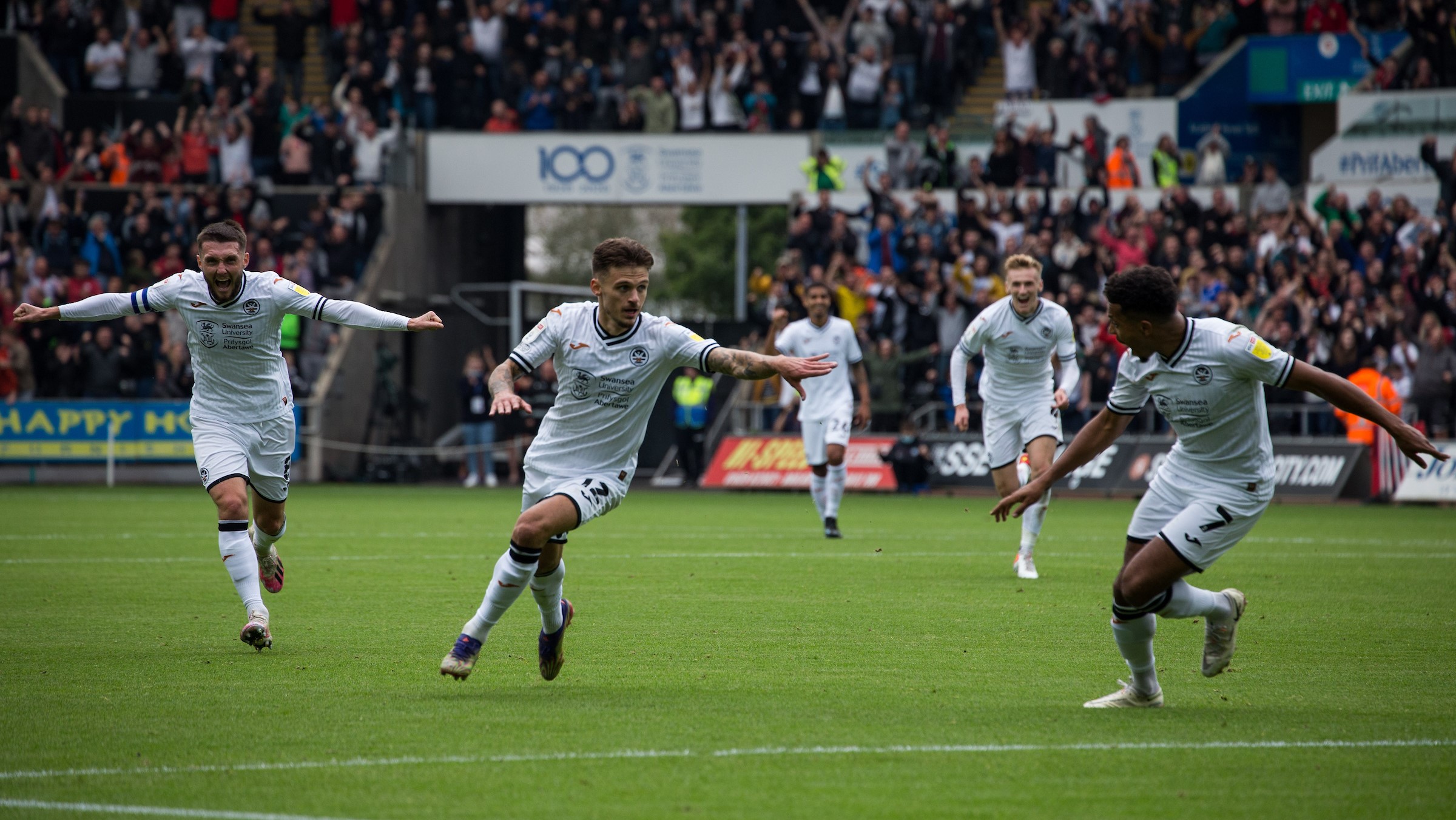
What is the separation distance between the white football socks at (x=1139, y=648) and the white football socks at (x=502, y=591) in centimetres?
275

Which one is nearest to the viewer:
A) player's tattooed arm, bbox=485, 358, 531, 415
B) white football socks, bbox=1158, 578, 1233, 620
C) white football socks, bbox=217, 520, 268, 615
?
white football socks, bbox=1158, 578, 1233, 620

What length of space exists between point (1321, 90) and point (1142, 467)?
12.1 m

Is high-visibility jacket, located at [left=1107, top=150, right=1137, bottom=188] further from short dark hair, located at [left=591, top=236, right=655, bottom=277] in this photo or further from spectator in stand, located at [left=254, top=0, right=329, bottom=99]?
short dark hair, located at [left=591, top=236, right=655, bottom=277]

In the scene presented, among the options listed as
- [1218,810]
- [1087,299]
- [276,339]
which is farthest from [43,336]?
[1218,810]

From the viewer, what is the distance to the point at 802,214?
29.0 meters

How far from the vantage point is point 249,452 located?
9859 mm

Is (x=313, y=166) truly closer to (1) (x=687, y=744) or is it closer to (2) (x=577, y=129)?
(2) (x=577, y=129)

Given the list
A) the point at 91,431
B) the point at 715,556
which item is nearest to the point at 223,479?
the point at 715,556

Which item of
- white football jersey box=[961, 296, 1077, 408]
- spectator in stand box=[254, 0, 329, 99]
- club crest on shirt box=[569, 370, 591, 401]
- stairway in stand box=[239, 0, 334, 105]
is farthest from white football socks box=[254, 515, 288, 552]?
spectator in stand box=[254, 0, 329, 99]

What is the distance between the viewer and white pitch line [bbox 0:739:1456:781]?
5785 millimetres

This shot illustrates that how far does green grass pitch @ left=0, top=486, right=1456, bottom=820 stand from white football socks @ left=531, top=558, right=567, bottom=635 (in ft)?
1.04

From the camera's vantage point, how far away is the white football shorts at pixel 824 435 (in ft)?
56.2

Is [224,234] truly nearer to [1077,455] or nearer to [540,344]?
[540,344]

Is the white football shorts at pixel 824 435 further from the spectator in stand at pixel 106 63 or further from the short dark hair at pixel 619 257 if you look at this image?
the spectator in stand at pixel 106 63
